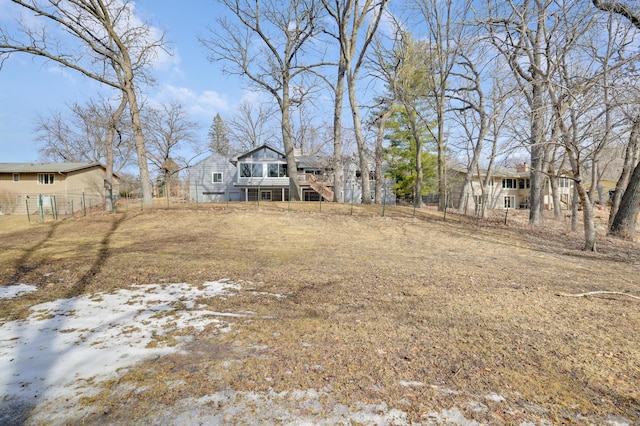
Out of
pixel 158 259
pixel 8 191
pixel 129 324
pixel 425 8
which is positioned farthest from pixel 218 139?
pixel 129 324

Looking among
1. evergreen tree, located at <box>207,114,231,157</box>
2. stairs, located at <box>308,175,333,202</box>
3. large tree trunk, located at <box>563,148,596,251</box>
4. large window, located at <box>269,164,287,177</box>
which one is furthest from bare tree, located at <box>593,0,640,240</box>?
evergreen tree, located at <box>207,114,231,157</box>

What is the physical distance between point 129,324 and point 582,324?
529cm

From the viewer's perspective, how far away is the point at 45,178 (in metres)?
27.8

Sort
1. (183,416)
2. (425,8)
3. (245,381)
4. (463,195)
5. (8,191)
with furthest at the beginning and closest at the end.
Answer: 1. (8,191)
2. (463,195)
3. (425,8)
4. (245,381)
5. (183,416)

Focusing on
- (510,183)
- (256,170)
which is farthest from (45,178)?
(510,183)

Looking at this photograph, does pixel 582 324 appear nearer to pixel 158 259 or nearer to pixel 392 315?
pixel 392 315

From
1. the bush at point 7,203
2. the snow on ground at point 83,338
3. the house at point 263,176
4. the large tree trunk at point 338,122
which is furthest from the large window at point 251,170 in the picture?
the snow on ground at point 83,338

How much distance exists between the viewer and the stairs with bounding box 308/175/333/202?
29.2 meters

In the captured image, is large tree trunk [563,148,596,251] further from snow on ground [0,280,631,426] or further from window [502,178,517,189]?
window [502,178,517,189]

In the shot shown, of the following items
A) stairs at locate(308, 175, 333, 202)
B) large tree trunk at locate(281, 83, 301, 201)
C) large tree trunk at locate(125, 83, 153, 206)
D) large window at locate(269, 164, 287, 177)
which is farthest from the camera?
large window at locate(269, 164, 287, 177)

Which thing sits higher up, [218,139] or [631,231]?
[218,139]

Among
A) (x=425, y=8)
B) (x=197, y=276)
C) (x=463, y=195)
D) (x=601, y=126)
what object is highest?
(x=425, y=8)

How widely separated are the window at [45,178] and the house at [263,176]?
11318 mm

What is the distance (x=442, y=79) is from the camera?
55.7 ft
